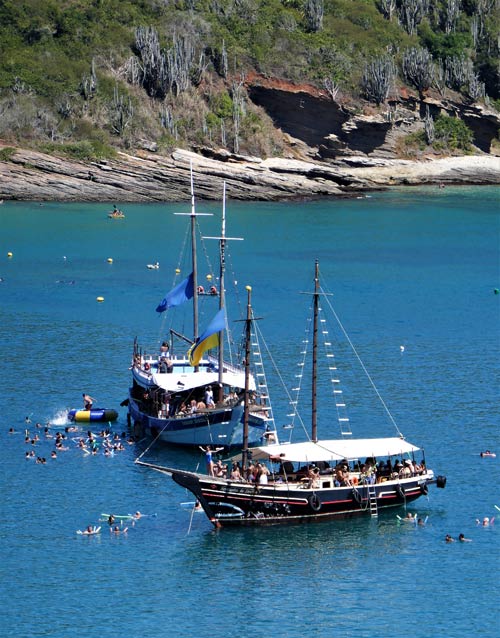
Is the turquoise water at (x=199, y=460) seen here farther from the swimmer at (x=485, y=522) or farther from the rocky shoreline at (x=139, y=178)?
the rocky shoreline at (x=139, y=178)

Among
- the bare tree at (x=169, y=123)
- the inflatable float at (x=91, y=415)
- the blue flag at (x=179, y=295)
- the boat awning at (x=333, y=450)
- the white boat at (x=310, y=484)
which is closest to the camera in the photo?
the white boat at (x=310, y=484)

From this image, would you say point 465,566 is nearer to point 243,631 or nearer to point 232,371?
point 243,631

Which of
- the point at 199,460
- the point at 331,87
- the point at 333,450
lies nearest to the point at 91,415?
the point at 199,460

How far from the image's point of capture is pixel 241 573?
54.1 m

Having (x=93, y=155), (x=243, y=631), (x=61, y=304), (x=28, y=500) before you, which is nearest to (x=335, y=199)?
(x=93, y=155)

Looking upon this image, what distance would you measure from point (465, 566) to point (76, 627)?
15.5 metres

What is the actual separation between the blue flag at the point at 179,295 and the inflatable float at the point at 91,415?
8.28m

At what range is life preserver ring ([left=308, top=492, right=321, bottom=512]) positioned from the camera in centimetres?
Answer: 5831

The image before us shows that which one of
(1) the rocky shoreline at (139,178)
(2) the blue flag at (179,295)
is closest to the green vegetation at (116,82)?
(1) the rocky shoreline at (139,178)

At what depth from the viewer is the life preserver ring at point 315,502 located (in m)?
58.3

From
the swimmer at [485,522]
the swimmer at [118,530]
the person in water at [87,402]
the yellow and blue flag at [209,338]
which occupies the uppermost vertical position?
the yellow and blue flag at [209,338]

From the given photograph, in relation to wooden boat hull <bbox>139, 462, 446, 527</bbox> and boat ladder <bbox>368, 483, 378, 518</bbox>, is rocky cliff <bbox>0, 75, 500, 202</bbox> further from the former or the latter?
wooden boat hull <bbox>139, 462, 446, 527</bbox>

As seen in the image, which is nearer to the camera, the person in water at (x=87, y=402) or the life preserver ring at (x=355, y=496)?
the life preserver ring at (x=355, y=496)

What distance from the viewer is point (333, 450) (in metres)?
61.4
